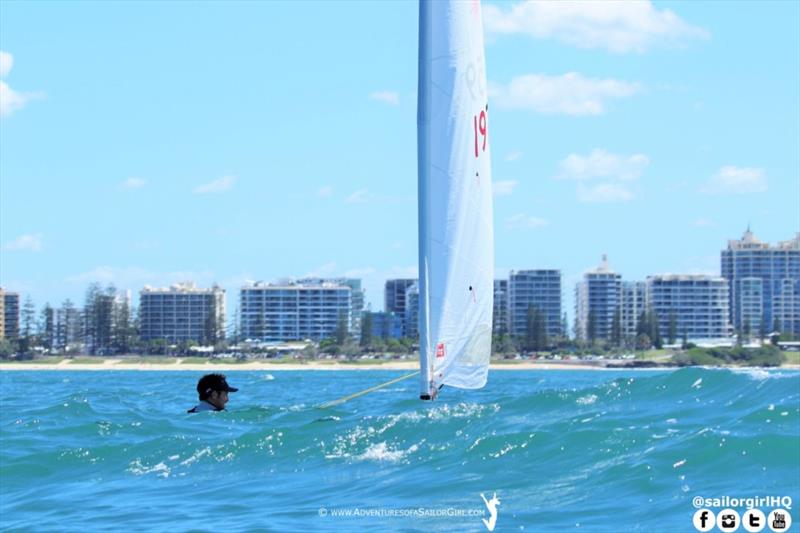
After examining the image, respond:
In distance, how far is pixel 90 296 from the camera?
17875 centimetres

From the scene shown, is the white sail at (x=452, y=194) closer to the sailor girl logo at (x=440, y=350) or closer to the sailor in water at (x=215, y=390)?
the sailor girl logo at (x=440, y=350)

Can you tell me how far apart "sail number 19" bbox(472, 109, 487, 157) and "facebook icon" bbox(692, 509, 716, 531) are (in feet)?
15.6

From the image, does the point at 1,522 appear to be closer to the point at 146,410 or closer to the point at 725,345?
the point at 146,410

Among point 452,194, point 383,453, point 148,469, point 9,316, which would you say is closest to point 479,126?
point 452,194

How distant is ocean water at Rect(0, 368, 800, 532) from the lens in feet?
49.4

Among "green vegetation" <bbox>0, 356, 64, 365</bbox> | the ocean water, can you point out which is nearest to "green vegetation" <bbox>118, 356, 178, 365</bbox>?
"green vegetation" <bbox>0, 356, 64, 365</bbox>

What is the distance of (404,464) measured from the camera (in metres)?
19.1

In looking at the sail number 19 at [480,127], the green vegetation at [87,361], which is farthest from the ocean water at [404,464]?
the green vegetation at [87,361]

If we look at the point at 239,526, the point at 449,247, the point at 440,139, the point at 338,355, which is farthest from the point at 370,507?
the point at 338,355

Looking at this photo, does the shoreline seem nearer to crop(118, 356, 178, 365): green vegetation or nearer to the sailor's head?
crop(118, 356, 178, 365): green vegetation

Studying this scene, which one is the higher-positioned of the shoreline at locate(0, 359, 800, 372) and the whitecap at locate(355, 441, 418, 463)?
the whitecap at locate(355, 441, 418, 463)

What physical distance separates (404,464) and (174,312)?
7118 inches

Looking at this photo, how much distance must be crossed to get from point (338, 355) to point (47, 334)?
1610 inches

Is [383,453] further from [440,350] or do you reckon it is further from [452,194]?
[452,194]
